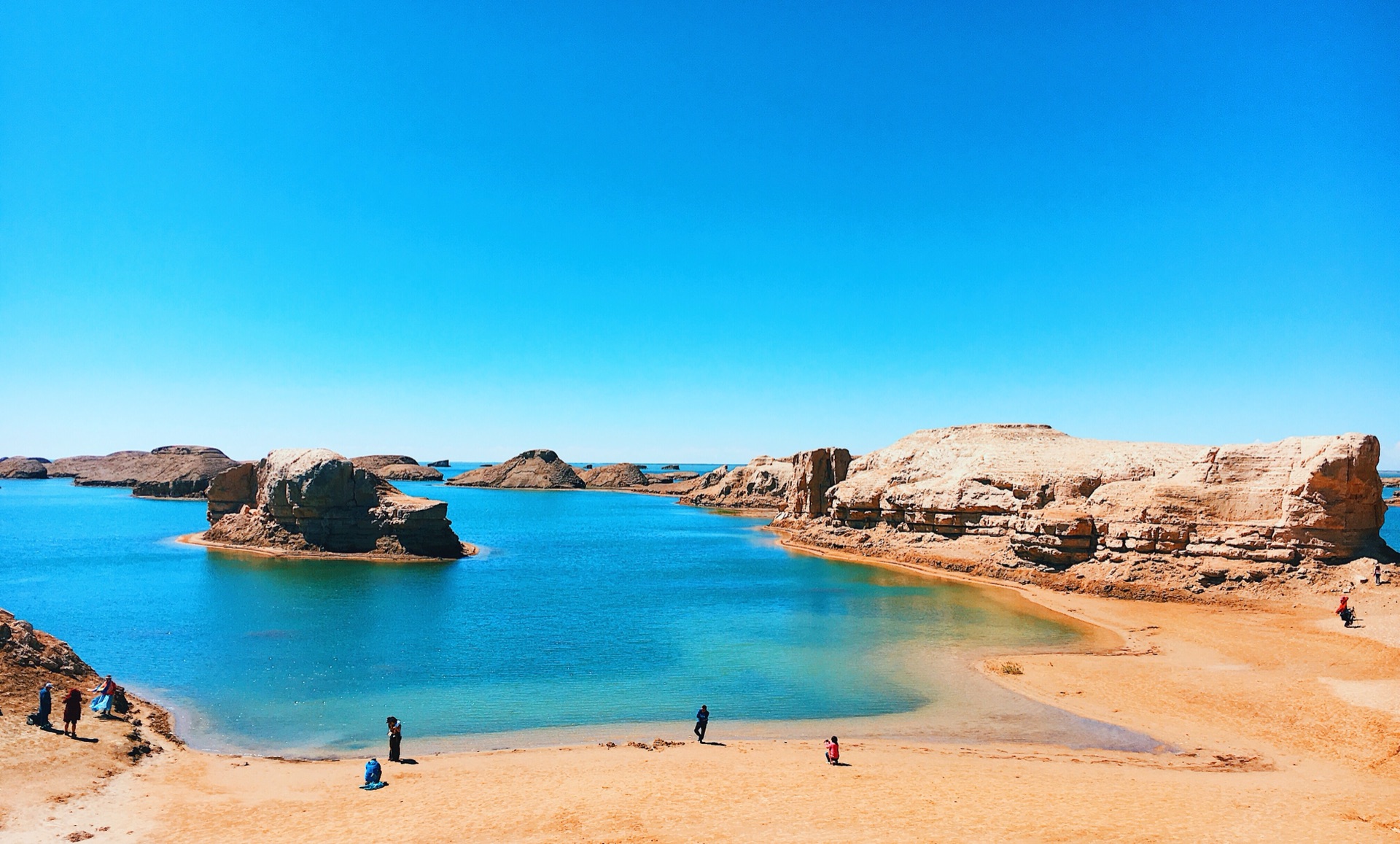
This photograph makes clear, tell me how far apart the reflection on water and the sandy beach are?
85.0 inches

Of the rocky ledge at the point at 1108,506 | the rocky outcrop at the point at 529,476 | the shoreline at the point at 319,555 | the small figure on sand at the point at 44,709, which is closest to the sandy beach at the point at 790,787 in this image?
the small figure on sand at the point at 44,709

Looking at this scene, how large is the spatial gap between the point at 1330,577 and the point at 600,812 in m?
40.4

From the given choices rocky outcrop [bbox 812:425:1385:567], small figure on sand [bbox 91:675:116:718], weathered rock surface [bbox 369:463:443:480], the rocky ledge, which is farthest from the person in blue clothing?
weathered rock surface [bbox 369:463:443:480]

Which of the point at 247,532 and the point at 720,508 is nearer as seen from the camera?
the point at 247,532

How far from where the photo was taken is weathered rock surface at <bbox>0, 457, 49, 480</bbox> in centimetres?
18238

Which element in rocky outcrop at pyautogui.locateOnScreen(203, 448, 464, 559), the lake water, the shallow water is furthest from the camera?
rocky outcrop at pyautogui.locateOnScreen(203, 448, 464, 559)

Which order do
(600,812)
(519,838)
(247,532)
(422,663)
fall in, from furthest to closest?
(247,532), (422,663), (600,812), (519,838)

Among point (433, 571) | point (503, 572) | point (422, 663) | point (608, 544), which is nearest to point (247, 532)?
point (433, 571)

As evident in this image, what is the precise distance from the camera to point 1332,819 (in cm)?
1395

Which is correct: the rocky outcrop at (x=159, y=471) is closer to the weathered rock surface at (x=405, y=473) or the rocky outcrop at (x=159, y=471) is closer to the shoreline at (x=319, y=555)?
the weathered rock surface at (x=405, y=473)

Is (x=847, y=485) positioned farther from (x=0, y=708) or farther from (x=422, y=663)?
(x=0, y=708)

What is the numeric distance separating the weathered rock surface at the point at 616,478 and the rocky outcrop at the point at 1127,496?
10829cm

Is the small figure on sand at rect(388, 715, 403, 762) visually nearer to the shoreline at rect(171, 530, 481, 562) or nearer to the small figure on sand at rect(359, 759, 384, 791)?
the small figure on sand at rect(359, 759, 384, 791)

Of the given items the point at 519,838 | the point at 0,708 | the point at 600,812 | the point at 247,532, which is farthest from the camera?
the point at 247,532
